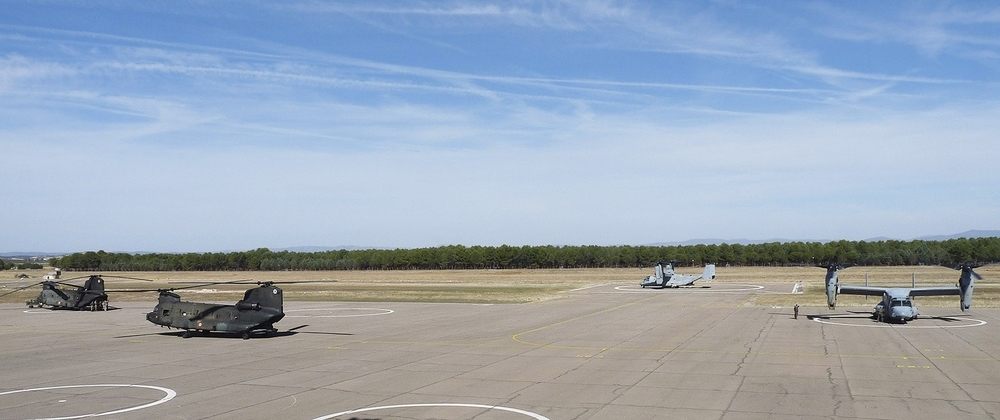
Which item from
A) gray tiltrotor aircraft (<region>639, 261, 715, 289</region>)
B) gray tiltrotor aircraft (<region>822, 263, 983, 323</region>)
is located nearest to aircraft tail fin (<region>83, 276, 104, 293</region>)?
gray tiltrotor aircraft (<region>822, 263, 983, 323</region>)

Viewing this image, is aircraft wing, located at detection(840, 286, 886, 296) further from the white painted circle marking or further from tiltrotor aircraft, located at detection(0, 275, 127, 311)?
the white painted circle marking

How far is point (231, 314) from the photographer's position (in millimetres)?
39156

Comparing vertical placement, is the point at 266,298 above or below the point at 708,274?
below

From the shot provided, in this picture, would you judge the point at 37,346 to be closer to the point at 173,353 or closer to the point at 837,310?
the point at 173,353

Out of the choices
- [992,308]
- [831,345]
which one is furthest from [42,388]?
[992,308]

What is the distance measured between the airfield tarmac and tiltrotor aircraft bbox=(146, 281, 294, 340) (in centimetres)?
96

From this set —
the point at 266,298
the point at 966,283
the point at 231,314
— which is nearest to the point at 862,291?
the point at 966,283

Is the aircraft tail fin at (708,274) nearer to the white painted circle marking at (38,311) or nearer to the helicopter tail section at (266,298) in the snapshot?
the helicopter tail section at (266,298)

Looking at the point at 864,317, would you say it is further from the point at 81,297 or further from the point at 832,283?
the point at 81,297

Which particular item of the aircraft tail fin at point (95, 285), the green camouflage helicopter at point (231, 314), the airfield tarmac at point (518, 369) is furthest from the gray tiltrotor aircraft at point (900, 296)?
Answer: the aircraft tail fin at point (95, 285)

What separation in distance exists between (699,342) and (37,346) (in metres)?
34.0

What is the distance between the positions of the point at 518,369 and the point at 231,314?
19.1 metres

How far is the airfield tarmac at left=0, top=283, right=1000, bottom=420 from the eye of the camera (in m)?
20.9

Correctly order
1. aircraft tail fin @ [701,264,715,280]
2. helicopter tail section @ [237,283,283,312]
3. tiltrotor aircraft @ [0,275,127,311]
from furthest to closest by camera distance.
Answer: aircraft tail fin @ [701,264,715,280] → tiltrotor aircraft @ [0,275,127,311] → helicopter tail section @ [237,283,283,312]
